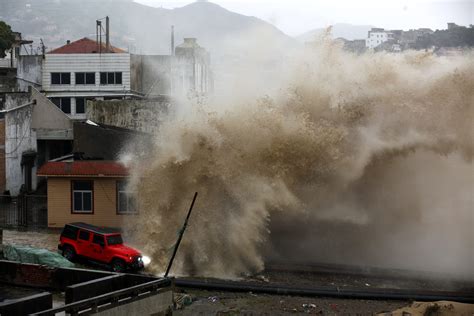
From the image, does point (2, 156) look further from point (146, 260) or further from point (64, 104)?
point (146, 260)

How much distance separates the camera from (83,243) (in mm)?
21906

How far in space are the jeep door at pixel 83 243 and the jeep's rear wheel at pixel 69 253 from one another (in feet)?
0.92

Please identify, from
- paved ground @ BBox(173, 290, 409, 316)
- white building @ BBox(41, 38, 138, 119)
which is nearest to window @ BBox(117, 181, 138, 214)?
paved ground @ BBox(173, 290, 409, 316)

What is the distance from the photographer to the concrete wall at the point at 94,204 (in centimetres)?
2822

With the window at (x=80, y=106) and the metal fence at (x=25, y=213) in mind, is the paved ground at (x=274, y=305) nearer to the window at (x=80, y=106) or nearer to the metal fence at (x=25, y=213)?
the metal fence at (x=25, y=213)

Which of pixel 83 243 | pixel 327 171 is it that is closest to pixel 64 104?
pixel 83 243

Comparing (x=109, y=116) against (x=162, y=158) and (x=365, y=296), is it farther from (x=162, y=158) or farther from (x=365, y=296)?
(x=365, y=296)

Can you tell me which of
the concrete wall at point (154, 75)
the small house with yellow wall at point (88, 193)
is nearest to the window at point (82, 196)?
the small house with yellow wall at point (88, 193)

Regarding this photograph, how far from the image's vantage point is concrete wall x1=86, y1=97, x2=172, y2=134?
1490 inches

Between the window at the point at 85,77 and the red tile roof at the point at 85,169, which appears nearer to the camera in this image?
the red tile roof at the point at 85,169

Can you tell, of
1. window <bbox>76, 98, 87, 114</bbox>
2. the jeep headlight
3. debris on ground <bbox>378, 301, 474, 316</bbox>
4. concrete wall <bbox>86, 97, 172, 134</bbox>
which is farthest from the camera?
window <bbox>76, 98, 87, 114</bbox>

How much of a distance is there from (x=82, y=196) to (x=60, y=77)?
2239 cm

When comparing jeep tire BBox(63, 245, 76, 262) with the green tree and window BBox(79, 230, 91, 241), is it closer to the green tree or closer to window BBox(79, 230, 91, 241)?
window BBox(79, 230, 91, 241)

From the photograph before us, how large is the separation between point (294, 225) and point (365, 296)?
6219 millimetres
